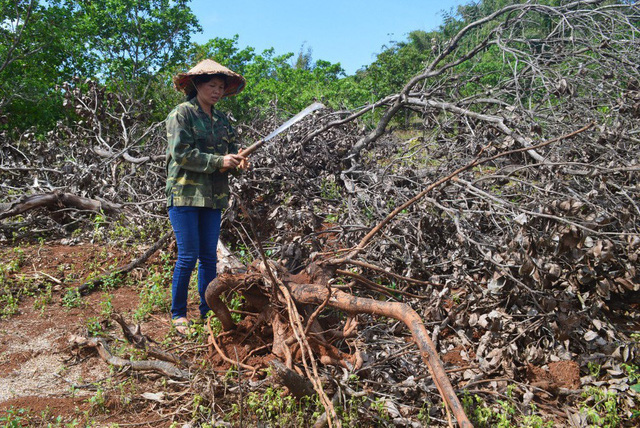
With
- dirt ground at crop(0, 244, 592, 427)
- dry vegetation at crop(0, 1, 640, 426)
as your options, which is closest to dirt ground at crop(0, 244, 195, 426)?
dirt ground at crop(0, 244, 592, 427)

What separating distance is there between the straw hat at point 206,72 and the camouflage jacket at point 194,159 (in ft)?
0.51

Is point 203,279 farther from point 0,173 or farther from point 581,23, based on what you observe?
point 0,173

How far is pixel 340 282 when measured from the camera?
3057mm

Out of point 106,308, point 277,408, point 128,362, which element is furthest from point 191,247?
point 277,408

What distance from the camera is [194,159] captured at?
9.63 feet

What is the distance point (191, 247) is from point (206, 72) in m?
1.12

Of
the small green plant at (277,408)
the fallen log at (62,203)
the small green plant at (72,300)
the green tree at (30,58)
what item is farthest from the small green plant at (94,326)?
the green tree at (30,58)

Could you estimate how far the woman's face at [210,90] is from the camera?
3.08 m

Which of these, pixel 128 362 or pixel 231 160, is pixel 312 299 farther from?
pixel 128 362

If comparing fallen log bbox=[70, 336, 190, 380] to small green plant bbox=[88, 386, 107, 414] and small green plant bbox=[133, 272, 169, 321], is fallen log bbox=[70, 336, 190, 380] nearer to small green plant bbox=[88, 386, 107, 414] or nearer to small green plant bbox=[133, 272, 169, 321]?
small green plant bbox=[88, 386, 107, 414]

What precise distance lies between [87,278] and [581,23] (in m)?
4.89

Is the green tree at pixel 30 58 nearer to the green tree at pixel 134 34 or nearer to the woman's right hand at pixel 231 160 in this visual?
the green tree at pixel 134 34

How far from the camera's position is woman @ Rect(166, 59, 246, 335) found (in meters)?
2.95

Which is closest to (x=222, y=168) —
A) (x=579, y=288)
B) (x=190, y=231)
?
(x=190, y=231)
